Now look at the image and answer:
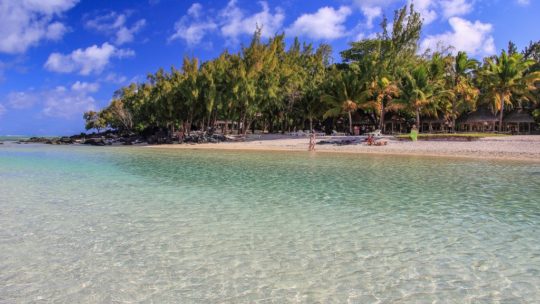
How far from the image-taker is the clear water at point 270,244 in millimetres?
4539

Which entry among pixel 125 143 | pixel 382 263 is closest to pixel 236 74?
pixel 125 143

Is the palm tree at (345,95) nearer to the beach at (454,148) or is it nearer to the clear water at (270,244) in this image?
the beach at (454,148)

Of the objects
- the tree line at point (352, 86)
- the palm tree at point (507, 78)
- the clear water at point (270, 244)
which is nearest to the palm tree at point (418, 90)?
the tree line at point (352, 86)

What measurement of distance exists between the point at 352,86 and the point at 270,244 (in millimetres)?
40975

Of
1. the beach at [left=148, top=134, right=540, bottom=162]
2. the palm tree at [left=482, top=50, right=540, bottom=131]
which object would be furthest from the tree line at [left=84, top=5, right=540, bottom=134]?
the beach at [left=148, top=134, right=540, bottom=162]

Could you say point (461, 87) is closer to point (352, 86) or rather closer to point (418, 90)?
point (418, 90)

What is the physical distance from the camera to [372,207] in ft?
30.0

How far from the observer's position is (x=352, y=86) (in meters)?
45.1

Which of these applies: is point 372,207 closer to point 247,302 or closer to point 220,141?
point 247,302

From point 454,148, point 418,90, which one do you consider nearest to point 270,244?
point 454,148

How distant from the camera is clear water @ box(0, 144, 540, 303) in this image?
14.9 ft

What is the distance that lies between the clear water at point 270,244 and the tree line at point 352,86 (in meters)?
31.0


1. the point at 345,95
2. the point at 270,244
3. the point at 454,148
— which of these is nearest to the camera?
the point at 270,244

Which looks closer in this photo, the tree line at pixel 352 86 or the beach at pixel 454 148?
the beach at pixel 454 148
